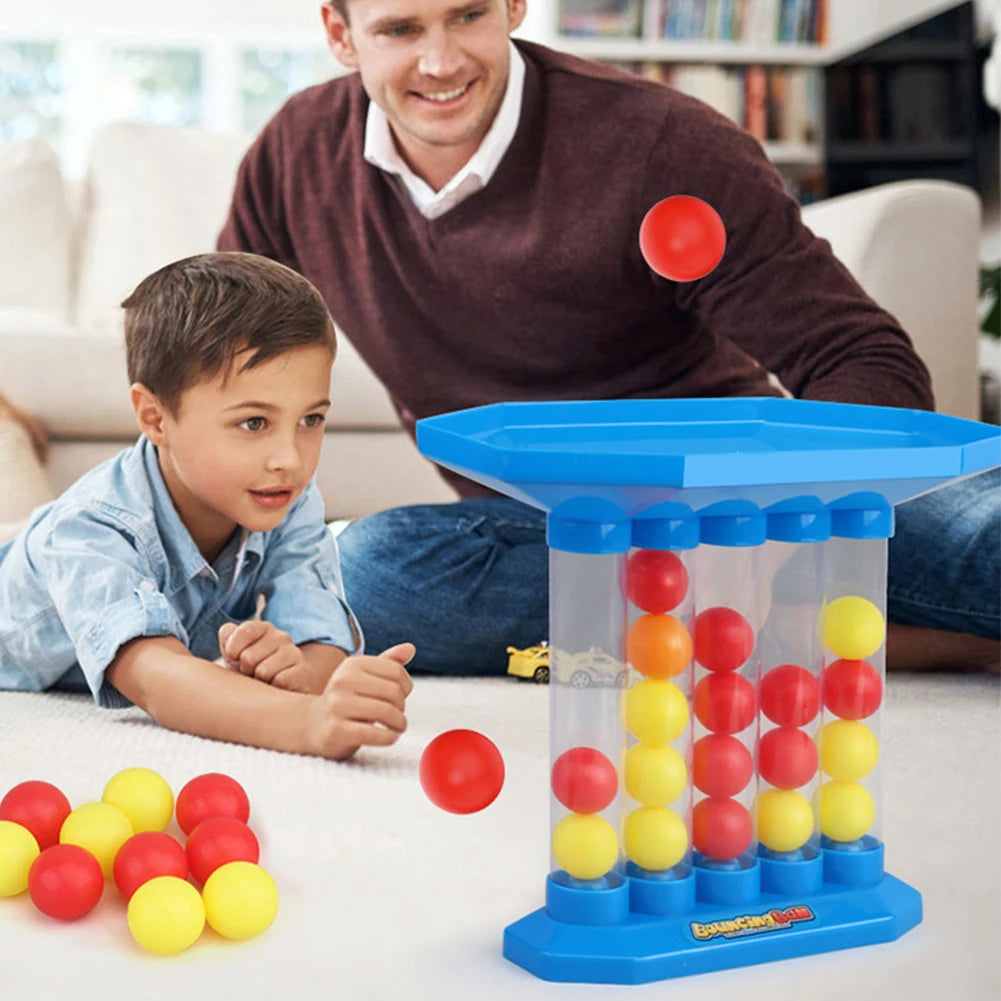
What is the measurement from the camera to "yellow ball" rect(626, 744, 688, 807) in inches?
17.4

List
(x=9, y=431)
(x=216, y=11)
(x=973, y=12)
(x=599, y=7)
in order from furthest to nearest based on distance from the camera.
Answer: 1. (x=216, y=11)
2. (x=599, y=7)
3. (x=973, y=12)
4. (x=9, y=431)

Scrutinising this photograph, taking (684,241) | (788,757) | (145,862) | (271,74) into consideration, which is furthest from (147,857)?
(271,74)

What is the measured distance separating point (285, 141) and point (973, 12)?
1372 mm

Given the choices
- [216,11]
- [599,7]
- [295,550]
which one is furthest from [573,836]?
[216,11]

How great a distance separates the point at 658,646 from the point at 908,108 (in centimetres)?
189

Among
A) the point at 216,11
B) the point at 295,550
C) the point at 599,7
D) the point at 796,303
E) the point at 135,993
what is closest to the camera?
the point at 135,993

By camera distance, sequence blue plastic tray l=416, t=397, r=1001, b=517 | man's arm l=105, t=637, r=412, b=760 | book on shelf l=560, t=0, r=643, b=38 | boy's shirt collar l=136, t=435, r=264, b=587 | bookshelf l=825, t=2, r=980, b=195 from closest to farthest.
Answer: blue plastic tray l=416, t=397, r=1001, b=517 → man's arm l=105, t=637, r=412, b=760 → boy's shirt collar l=136, t=435, r=264, b=587 → bookshelf l=825, t=2, r=980, b=195 → book on shelf l=560, t=0, r=643, b=38

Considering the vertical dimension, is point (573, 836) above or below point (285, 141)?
below

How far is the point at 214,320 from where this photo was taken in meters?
0.64

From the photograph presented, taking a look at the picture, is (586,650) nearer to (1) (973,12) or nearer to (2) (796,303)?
(2) (796,303)

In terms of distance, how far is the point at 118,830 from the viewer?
53 cm

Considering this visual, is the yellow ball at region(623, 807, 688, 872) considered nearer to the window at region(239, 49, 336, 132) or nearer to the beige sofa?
the beige sofa

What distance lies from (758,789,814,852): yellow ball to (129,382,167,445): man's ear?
35cm

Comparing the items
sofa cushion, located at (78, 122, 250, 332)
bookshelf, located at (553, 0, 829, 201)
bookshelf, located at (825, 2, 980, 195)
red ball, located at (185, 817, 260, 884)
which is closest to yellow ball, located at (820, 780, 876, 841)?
red ball, located at (185, 817, 260, 884)
